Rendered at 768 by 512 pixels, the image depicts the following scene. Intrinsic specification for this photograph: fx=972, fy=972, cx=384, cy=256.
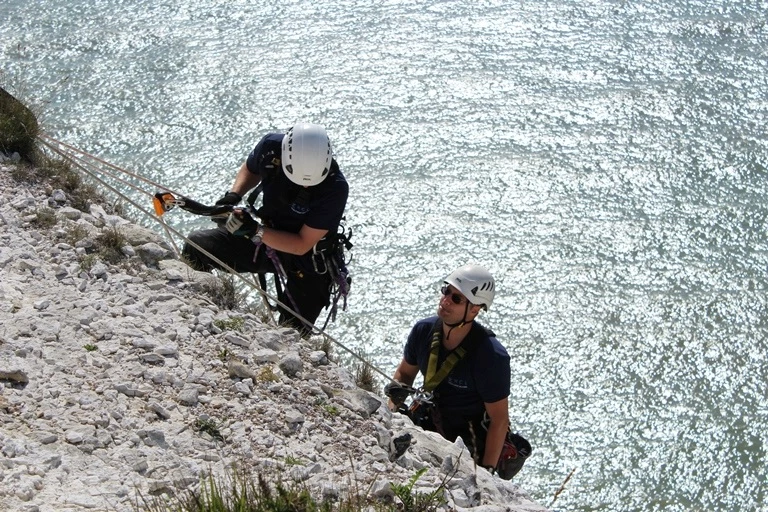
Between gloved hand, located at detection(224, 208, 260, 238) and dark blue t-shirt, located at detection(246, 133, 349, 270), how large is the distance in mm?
345

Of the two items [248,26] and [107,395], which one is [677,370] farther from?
[248,26]

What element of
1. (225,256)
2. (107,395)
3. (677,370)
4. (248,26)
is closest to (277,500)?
(107,395)

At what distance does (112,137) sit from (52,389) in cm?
574

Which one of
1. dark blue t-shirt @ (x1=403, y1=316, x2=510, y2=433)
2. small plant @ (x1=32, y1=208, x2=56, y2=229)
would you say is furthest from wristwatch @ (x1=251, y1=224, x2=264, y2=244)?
small plant @ (x1=32, y1=208, x2=56, y2=229)

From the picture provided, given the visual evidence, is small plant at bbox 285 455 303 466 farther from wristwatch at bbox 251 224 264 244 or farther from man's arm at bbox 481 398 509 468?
wristwatch at bbox 251 224 264 244

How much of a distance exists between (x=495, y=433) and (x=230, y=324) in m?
1.69

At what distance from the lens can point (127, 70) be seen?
11.3m

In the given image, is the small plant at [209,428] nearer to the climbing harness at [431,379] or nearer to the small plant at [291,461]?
the small plant at [291,461]

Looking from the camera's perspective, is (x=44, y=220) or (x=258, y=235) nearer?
(x=258, y=235)

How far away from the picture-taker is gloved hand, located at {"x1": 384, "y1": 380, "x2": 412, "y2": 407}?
5.94m

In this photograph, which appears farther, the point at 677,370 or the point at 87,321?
the point at 677,370

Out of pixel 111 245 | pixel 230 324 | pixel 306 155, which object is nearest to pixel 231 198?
pixel 306 155

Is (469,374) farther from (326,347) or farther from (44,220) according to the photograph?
(44,220)

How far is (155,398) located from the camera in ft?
16.2
